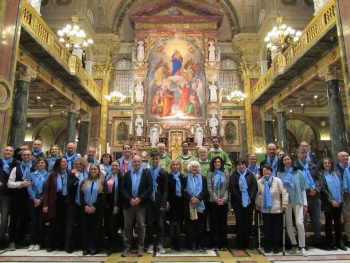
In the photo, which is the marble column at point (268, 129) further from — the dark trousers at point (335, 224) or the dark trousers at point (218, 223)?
the dark trousers at point (218, 223)

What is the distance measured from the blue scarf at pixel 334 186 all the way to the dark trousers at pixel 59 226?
17.1ft

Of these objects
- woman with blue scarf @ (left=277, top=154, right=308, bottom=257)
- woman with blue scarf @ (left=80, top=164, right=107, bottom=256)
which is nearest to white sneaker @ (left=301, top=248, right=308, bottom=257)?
woman with blue scarf @ (left=277, top=154, right=308, bottom=257)

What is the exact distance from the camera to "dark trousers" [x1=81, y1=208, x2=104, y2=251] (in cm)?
→ 530

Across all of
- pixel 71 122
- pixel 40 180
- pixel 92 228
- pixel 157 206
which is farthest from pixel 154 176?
pixel 71 122

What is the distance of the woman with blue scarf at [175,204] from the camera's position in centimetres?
562

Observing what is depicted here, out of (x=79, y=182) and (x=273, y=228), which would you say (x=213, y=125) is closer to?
(x=273, y=228)

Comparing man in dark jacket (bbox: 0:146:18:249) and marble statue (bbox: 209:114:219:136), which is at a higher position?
marble statue (bbox: 209:114:219:136)

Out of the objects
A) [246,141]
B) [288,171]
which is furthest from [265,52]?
[288,171]

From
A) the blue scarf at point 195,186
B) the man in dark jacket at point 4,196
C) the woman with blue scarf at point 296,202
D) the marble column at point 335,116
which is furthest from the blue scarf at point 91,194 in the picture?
the marble column at point 335,116

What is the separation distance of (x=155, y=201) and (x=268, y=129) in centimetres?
1523

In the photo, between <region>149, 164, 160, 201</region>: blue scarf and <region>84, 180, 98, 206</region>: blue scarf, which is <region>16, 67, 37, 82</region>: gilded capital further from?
<region>149, 164, 160, 201</region>: blue scarf

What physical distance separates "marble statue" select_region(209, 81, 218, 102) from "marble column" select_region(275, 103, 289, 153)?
170 inches

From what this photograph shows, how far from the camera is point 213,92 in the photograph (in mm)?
19438

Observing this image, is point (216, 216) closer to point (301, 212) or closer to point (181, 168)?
point (181, 168)
